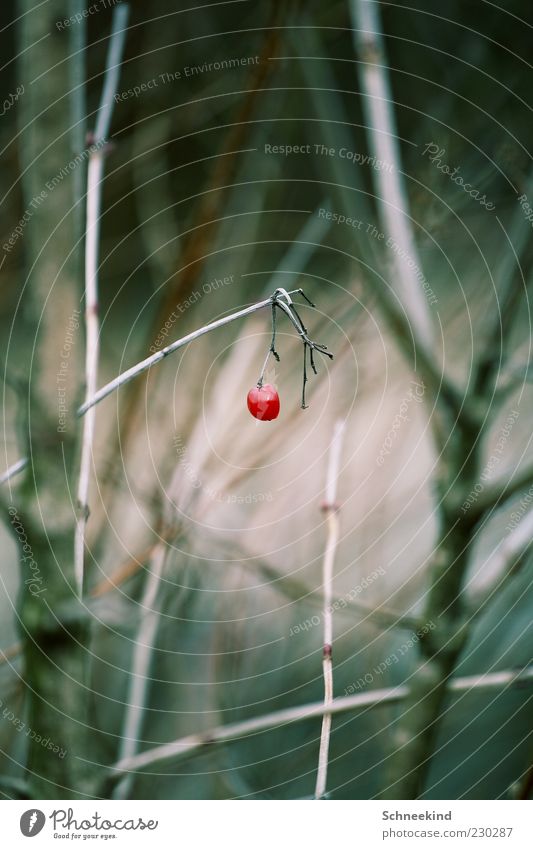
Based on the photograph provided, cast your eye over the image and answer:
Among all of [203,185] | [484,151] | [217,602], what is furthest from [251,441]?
[484,151]

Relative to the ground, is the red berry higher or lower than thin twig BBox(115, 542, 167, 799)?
higher

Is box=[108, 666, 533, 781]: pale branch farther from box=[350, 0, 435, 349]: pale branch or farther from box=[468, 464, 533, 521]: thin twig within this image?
box=[350, 0, 435, 349]: pale branch

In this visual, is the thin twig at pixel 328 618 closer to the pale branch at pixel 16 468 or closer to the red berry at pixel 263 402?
the red berry at pixel 263 402

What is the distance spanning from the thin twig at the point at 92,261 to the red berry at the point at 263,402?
154 millimetres

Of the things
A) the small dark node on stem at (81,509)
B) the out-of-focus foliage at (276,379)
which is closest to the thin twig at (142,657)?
the out-of-focus foliage at (276,379)

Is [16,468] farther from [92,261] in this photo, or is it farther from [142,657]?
[142,657]

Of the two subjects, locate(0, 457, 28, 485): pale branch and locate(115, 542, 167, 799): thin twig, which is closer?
locate(0, 457, 28, 485): pale branch

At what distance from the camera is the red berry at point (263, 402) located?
66cm

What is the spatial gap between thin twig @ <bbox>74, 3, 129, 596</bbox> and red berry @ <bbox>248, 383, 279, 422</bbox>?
154 millimetres

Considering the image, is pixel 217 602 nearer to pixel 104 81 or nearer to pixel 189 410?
pixel 189 410

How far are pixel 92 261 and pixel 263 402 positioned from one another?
0.67 feet

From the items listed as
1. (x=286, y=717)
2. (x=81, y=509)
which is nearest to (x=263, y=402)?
(x=81, y=509)

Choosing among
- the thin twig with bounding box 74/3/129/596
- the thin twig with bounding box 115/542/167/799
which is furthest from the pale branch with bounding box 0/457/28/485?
the thin twig with bounding box 115/542/167/799

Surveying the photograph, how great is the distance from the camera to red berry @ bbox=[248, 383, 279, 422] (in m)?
0.66
